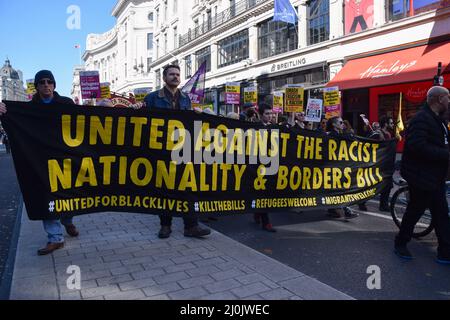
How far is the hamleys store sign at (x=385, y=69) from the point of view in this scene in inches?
586

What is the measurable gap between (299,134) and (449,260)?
2410 mm

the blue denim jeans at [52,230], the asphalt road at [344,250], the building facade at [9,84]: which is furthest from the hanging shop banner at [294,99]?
the building facade at [9,84]

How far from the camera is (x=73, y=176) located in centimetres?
435

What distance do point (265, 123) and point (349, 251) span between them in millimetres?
2300

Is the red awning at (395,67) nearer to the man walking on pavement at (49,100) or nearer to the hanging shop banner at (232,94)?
the hanging shop banner at (232,94)

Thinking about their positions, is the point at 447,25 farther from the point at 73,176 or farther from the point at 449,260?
the point at 73,176

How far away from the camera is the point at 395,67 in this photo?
603 inches

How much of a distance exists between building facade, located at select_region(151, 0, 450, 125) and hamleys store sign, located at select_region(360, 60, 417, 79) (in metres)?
0.97

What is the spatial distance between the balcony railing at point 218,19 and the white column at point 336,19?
24.6 feet

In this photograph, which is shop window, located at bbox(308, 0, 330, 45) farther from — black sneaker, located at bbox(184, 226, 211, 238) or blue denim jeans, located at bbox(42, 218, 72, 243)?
blue denim jeans, located at bbox(42, 218, 72, 243)

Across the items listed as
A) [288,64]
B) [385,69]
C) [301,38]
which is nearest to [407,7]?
[385,69]

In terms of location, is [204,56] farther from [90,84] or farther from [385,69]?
[385,69]
